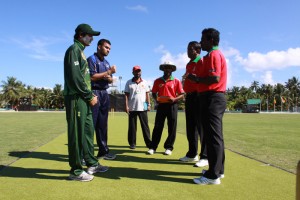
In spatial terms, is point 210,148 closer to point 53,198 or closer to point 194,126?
point 194,126

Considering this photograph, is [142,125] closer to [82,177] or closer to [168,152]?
[168,152]

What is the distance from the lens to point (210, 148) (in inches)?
165

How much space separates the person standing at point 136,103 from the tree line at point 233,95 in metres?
91.3

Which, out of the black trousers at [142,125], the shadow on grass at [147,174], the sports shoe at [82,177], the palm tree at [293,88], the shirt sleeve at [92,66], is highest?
the palm tree at [293,88]

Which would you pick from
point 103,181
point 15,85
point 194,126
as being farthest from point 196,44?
point 15,85

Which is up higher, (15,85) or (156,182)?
(15,85)

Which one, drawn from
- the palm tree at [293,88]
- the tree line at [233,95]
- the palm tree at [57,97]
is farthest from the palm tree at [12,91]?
the palm tree at [293,88]

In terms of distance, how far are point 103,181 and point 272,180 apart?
2472 millimetres

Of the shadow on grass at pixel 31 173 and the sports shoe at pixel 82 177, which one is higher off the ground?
the sports shoe at pixel 82 177

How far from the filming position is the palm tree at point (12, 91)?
101 metres

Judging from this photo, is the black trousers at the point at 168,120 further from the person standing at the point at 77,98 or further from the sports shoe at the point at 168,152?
the person standing at the point at 77,98

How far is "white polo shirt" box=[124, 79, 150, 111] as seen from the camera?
7359 mm

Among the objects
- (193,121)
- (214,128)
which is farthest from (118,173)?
(193,121)

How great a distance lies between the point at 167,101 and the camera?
6445 millimetres
